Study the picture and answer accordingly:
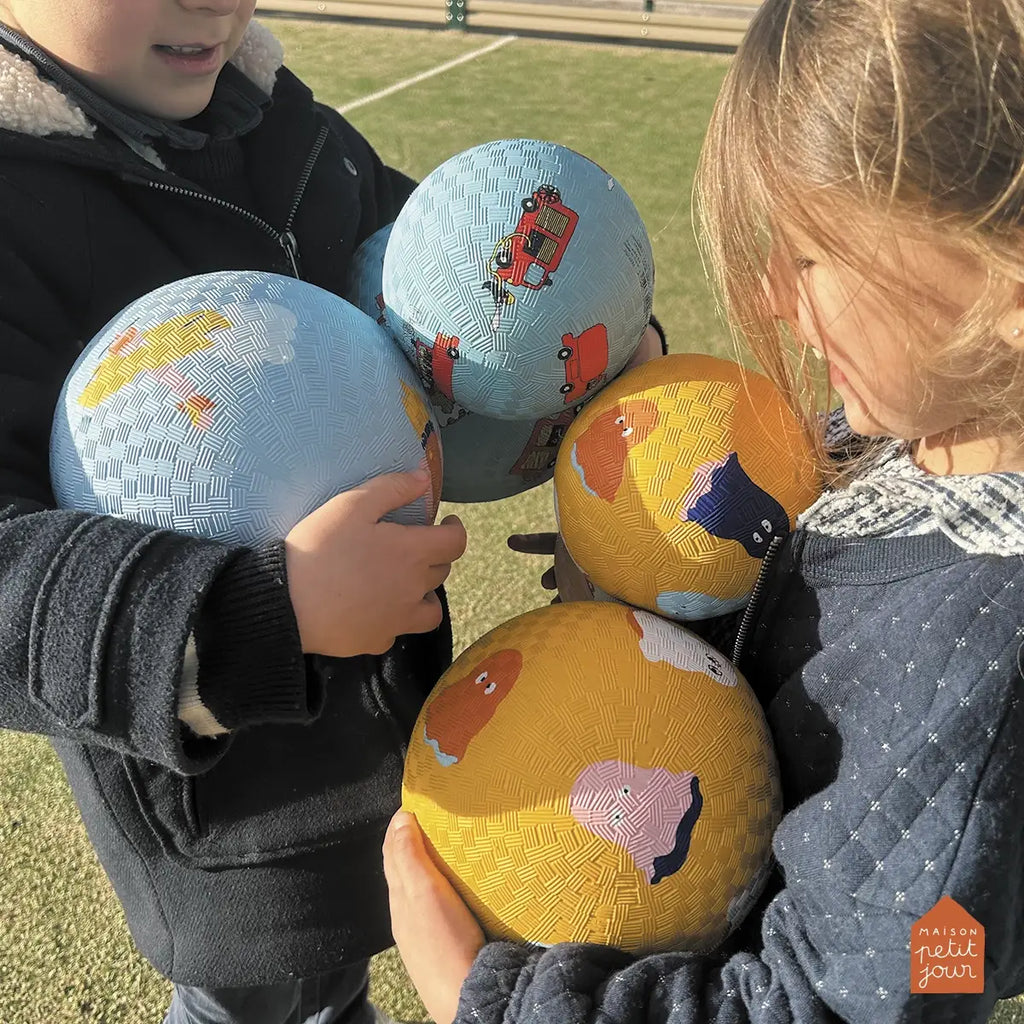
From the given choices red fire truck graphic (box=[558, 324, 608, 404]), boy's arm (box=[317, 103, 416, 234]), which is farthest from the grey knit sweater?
boy's arm (box=[317, 103, 416, 234])

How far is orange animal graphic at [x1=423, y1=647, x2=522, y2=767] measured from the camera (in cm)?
105

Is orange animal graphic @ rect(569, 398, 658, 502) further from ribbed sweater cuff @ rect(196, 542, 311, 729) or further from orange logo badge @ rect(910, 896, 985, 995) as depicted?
orange logo badge @ rect(910, 896, 985, 995)

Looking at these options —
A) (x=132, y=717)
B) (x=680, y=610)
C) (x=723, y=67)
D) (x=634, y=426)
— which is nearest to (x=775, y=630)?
(x=680, y=610)

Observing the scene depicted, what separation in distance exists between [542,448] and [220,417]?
0.49 m

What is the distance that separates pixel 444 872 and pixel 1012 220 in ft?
2.65

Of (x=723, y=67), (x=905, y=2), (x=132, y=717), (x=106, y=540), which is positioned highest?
(x=905, y=2)

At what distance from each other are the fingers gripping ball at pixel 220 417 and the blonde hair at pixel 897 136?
45cm

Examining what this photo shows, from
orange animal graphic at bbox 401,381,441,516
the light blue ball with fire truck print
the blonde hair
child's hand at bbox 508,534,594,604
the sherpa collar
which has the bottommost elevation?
child's hand at bbox 508,534,594,604

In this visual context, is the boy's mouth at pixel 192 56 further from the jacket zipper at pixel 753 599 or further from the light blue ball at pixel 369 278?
the jacket zipper at pixel 753 599

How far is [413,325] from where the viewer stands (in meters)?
1.18

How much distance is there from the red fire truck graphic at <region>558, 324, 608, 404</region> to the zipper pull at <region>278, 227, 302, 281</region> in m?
0.43

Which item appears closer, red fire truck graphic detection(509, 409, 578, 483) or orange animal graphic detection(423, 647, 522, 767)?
orange animal graphic detection(423, 647, 522, 767)

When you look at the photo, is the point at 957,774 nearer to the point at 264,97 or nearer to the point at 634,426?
the point at 634,426

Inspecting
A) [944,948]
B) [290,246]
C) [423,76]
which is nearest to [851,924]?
[944,948]
